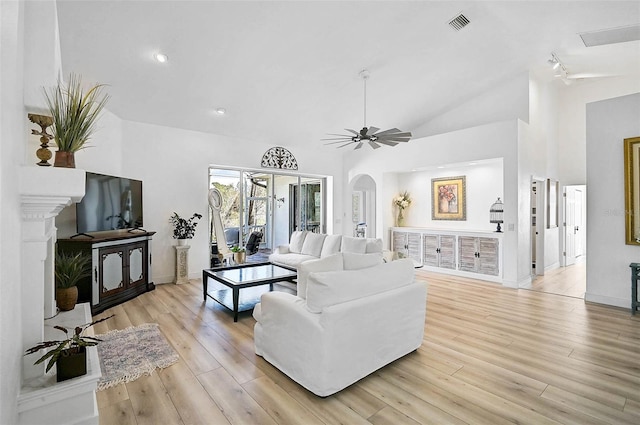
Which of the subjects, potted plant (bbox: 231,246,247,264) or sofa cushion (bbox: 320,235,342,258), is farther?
sofa cushion (bbox: 320,235,342,258)

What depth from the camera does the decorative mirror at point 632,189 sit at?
417 centimetres

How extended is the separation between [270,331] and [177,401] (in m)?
0.81

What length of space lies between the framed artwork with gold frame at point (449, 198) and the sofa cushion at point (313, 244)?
3041 mm

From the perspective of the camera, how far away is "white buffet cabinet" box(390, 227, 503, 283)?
577cm

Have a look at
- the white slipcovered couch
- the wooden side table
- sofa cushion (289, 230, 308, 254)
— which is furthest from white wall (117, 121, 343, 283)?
the wooden side table

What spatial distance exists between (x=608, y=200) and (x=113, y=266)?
7.10 meters

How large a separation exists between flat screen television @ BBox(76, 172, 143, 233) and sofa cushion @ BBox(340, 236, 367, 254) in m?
3.46

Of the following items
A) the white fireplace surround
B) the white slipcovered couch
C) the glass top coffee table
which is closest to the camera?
the white fireplace surround

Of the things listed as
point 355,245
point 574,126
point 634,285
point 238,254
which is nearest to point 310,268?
point 355,245

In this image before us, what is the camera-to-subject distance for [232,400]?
7.22ft

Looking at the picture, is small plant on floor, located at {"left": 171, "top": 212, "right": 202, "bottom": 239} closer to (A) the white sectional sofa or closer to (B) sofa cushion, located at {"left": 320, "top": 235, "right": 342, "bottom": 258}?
(A) the white sectional sofa

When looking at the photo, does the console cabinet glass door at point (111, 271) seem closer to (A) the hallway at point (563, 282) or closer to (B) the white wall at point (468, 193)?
(B) the white wall at point (468, 193)

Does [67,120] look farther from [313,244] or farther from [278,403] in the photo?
[313,244]

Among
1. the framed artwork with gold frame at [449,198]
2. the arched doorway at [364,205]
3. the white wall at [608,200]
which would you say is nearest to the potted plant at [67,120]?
the white wall at [608,200]
